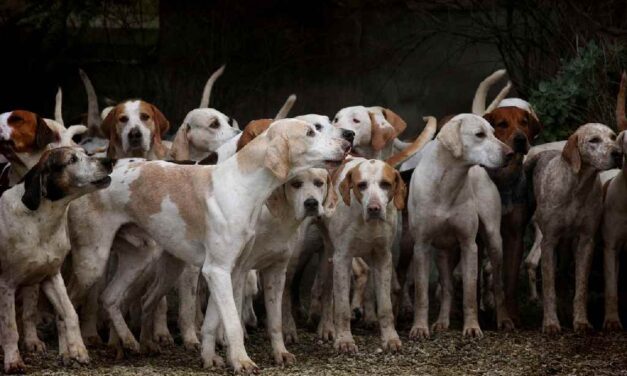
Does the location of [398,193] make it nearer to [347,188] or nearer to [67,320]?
[347,188]

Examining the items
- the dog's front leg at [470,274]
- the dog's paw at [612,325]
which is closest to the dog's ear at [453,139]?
the dog's front leg at [470,274]

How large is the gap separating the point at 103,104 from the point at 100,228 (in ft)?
17.0

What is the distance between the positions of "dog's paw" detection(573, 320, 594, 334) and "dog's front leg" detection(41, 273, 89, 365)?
3163 millimetres

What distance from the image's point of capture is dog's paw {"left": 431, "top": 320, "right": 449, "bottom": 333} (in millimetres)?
9703

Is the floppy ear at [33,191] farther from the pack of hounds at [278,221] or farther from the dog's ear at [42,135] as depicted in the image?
the dog's ear at [42,135]

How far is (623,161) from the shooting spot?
378 inches

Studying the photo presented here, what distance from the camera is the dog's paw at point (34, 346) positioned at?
8680 mm

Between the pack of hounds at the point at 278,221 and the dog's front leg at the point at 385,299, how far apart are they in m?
0.01

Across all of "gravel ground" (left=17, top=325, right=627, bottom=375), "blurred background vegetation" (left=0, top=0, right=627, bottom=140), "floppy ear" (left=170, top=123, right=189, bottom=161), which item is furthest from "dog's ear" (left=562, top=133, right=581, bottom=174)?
"blurred background vegetation" (left=0, top=0, right=627, bottom=140)

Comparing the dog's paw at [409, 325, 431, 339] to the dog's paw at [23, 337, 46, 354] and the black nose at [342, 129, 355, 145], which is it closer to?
the black nose at [342, 129, 355, 145]

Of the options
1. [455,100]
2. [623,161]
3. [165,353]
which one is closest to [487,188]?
[623,161]

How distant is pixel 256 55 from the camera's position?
13.8 metres

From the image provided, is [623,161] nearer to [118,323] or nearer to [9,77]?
[118,323]

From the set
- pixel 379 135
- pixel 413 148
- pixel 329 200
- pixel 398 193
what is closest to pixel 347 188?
pixel 398 193
